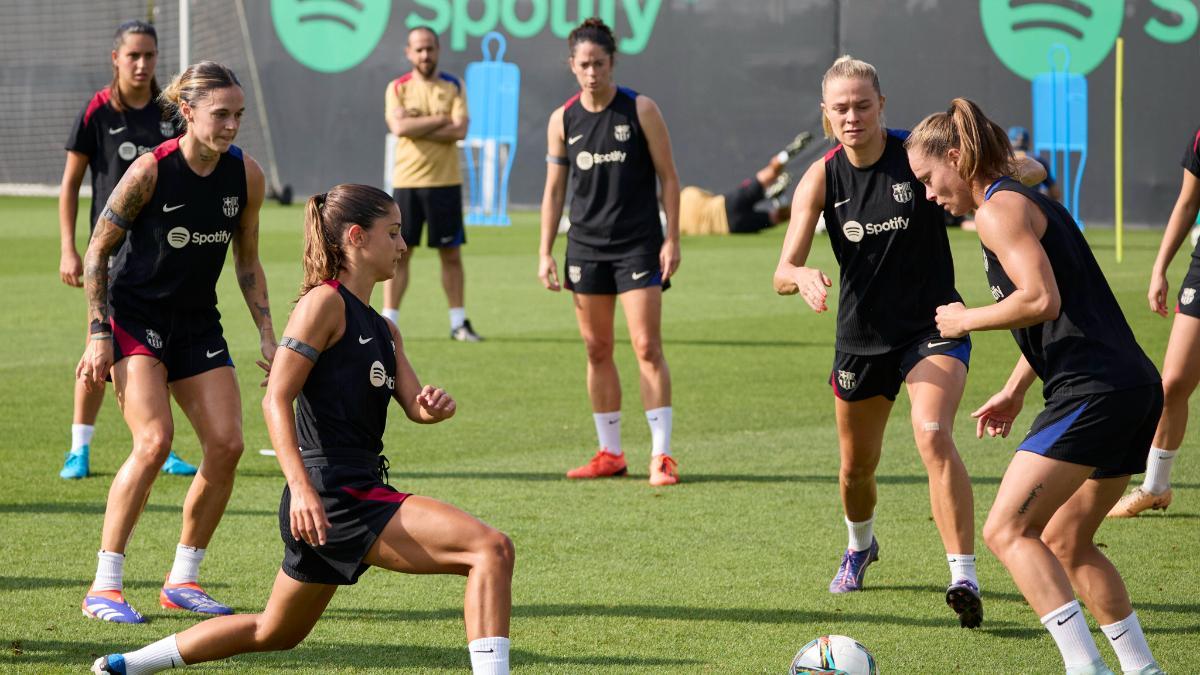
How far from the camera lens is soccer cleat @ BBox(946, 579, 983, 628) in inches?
203

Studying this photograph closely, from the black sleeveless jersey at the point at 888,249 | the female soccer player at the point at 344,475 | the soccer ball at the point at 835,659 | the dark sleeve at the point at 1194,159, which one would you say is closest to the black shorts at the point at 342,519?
the female soccer player at the point at 344,475

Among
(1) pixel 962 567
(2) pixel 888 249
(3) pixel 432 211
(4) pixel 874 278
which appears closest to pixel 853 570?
(1) pixel 962 567

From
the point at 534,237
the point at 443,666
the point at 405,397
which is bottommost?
the point at 534,237

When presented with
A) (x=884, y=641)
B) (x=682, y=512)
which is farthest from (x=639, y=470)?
(x=884, y=641)

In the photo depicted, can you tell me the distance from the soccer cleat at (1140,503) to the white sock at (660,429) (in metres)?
2.24

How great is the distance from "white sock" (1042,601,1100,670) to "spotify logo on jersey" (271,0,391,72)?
25781 millimetres

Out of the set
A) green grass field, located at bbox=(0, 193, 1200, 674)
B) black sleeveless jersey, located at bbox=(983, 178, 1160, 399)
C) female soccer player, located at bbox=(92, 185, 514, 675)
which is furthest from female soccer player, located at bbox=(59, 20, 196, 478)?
black sleeveless jersey, located at bbox=(983, 178, 1160, 399)

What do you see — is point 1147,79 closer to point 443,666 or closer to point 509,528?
point 509,528

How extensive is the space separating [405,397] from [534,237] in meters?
18.9

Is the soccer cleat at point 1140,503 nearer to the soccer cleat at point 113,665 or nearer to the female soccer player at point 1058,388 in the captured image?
the female soccer player at point 1058,388

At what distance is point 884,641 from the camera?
518cm

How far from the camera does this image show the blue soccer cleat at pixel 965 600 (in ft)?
16.9

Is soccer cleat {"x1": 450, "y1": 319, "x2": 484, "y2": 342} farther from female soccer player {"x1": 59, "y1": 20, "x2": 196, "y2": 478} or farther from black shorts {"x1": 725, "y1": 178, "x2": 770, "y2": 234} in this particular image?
black shorts {"x1": 725, "y1": 178, "x2": 770, "y2": 234}

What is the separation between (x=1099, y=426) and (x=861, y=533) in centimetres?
177
